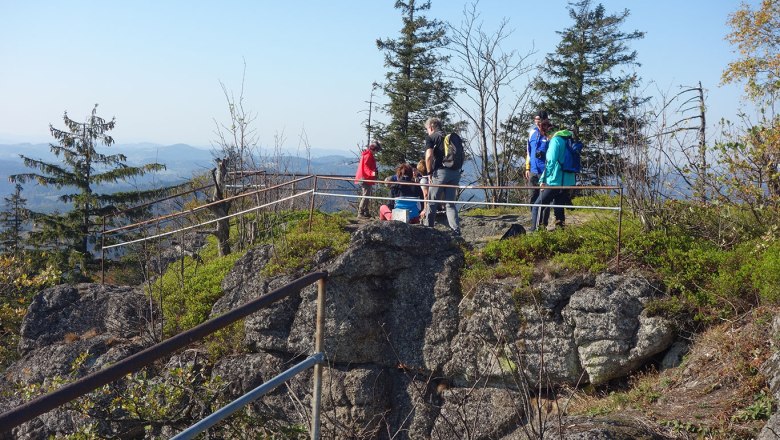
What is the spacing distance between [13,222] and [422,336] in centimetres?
2892

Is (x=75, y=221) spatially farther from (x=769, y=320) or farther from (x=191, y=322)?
(x=769, y=320)

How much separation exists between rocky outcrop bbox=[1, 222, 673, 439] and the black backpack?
4.70 feet

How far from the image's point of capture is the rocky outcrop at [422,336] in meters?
8.05

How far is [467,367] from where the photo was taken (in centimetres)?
841

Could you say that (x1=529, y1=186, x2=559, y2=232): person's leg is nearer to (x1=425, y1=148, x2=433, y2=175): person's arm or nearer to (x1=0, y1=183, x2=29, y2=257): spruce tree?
(x1=425, y1=148, x2=433, y2=175): person's arm

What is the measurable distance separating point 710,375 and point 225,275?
23.8 feet

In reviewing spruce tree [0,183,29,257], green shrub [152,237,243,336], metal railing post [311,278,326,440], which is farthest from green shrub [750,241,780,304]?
spruce tree [0,183,29,257]

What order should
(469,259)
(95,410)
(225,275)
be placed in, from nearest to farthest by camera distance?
1. (95,410)
2. (469,259)
3. (225,275)

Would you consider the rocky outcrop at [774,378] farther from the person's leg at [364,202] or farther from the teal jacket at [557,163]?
the person's leg at [364,202]

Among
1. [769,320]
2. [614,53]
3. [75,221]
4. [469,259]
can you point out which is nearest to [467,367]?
[469,259]

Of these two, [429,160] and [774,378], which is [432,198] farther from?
[774,378]

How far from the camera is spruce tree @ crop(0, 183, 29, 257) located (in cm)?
3095

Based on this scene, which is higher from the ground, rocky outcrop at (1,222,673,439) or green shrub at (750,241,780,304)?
green shrub at (750,241,780,304)

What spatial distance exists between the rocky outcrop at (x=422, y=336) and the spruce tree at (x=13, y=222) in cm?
2339
